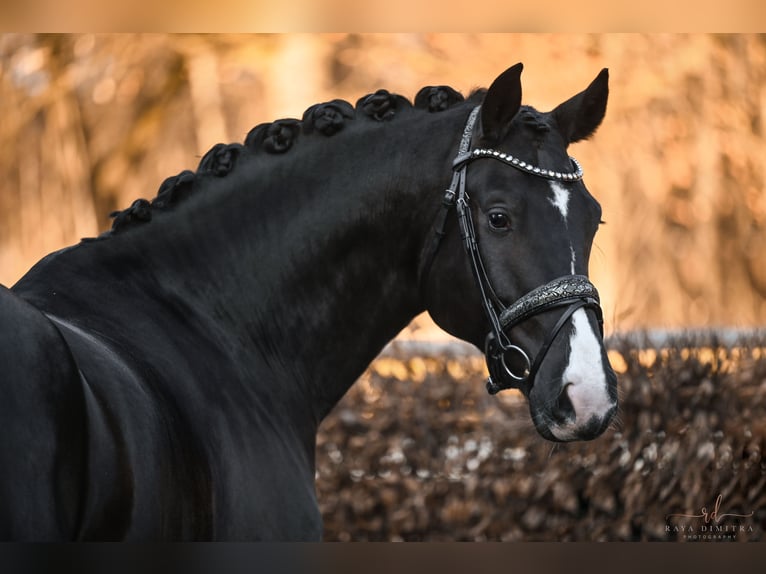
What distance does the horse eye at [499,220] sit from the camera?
8.29 ft

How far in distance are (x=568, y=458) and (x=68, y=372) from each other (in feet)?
12.2

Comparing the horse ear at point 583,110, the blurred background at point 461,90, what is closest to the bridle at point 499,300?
the horse ear at point 583,110

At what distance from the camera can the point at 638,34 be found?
686cm

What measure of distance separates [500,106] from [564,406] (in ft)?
2.50

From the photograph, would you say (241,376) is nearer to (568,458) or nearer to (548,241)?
(548,241)

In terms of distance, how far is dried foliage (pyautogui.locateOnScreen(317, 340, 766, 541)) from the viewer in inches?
205

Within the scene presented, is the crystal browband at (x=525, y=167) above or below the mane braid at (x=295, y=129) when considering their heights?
below

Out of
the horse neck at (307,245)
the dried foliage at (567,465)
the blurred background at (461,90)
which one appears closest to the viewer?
the horse neck at (307,245)

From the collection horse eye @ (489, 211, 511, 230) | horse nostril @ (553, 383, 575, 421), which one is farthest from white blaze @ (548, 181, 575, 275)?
horse nostril @ (553, 383, 575, 421)

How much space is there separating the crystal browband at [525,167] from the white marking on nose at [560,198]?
0.02m

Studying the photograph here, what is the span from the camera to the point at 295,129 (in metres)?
2.81

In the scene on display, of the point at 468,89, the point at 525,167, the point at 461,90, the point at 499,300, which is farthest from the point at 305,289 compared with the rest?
the point at 468,89

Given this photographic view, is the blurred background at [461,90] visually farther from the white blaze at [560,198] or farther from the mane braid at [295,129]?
the white blaze at [560,198]

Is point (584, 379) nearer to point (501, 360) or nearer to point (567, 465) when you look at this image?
point (501, 360)
